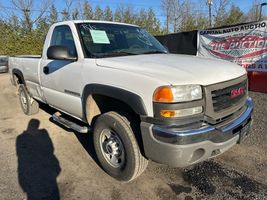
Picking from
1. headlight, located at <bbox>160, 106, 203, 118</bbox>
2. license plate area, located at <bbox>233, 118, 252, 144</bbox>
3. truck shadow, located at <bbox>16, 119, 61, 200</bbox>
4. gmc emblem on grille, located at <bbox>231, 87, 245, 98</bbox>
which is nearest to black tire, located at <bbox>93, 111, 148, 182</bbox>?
headlight, located at <bbox>160, 106, 203, 118</bbox>

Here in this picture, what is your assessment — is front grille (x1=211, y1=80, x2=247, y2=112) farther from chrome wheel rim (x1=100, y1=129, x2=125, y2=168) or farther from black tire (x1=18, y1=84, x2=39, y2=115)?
black tire (x1=18, y1=84, x2=39, y2=115)

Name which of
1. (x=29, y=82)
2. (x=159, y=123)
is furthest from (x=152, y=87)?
(x=29, y=82)

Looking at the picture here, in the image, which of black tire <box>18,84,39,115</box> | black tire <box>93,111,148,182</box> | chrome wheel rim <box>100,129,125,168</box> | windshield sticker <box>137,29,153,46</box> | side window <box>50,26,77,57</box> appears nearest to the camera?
black tire <box>93,111,148,182</box>

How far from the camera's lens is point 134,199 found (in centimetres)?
300

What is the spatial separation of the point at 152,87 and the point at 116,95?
522mm

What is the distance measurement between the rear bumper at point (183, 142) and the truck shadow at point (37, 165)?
4.47ft

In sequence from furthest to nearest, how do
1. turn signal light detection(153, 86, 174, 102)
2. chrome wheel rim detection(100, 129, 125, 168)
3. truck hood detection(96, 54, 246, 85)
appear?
chrome wheel rim detection(100, 129, 125, 168) < truck hood detection(96, 54, 246, 85) < turn signal light detection(153, 86, 174, 102)

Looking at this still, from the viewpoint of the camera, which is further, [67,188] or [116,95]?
[67,188]

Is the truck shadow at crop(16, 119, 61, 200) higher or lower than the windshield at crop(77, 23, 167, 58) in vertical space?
lower

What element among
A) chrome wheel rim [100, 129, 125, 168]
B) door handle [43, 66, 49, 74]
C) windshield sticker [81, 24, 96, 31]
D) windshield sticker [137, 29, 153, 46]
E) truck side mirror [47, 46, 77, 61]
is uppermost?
windshield sticker [81, 24, 96, 31]

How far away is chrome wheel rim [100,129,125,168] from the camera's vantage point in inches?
128

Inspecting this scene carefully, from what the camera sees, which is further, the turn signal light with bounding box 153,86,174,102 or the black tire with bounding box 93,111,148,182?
the black tire with bounding box 93,111,148,182

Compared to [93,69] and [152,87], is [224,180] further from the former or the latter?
[93,69]

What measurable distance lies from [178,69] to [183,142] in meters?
0.79
